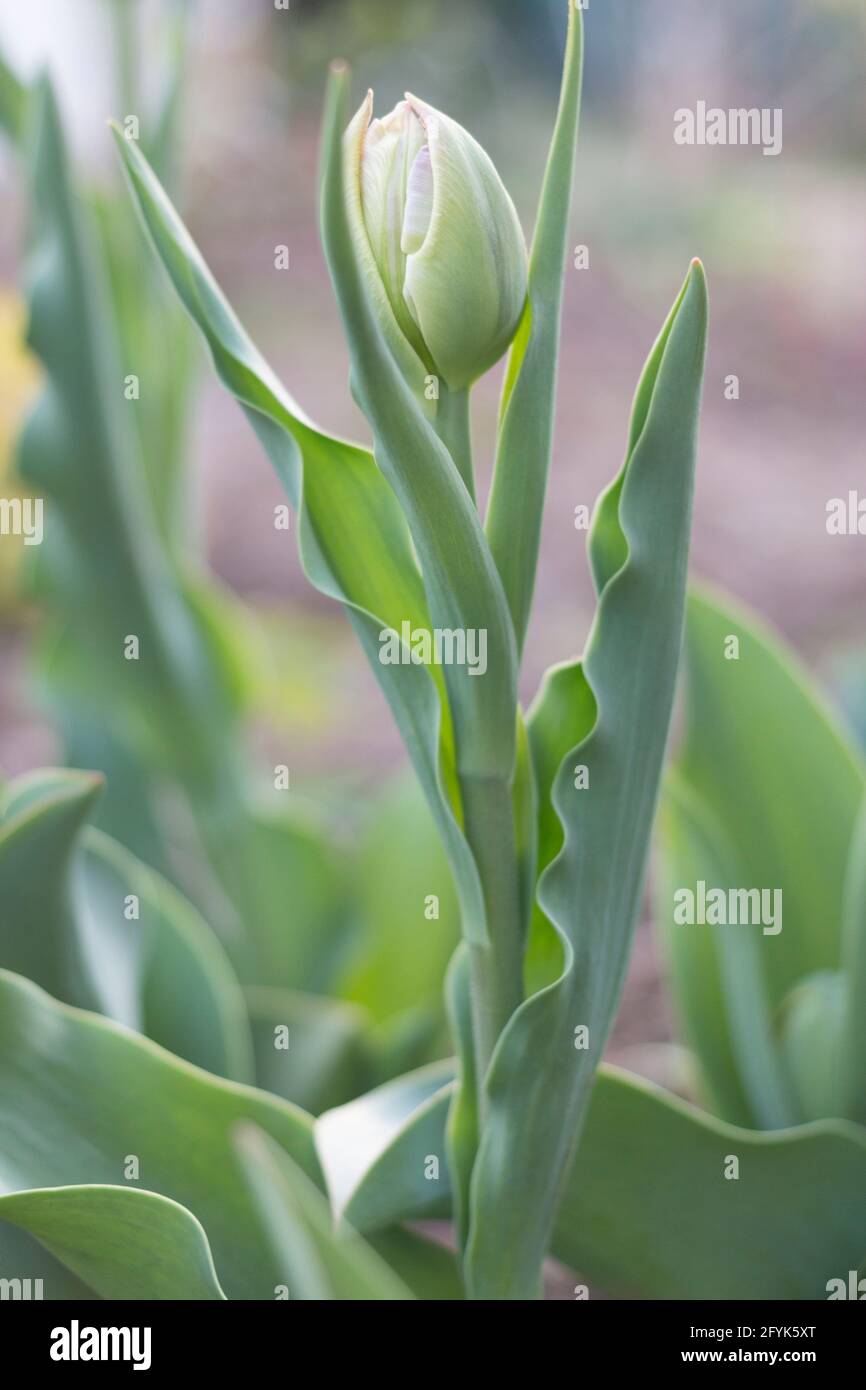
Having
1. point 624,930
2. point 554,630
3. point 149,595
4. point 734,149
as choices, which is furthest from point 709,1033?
point 734,149

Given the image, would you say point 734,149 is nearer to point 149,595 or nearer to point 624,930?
point 149,595

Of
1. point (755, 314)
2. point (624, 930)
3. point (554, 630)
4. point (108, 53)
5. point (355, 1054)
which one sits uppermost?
point (755, 314)

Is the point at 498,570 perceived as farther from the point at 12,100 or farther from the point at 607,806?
the point at 12,100

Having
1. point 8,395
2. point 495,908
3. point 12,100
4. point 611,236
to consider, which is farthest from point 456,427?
point 611,236

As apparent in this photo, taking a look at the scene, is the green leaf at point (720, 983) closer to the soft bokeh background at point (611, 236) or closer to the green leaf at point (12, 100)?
the green leaf at point (12, 100)

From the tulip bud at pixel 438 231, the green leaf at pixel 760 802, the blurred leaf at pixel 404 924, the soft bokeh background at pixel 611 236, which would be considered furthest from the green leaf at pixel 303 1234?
the soft bokeh background at pixel 611 236

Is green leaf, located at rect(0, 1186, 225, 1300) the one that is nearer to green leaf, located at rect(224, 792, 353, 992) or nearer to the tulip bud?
the tulip bud
